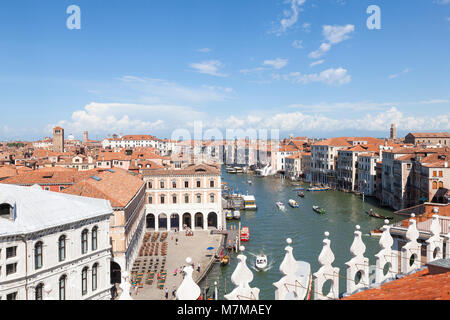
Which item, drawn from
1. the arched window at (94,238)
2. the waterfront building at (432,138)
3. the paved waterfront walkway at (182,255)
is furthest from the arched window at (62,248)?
the waterfront building at (432,138)

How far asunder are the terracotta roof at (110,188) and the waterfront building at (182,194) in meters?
4.52

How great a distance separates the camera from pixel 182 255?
26.7 metres

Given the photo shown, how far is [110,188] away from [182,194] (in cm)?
1112

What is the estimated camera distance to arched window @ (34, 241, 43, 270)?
1351 cm

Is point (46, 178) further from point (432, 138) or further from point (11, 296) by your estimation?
point (432, 138)

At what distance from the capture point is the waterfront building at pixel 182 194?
34062 mm

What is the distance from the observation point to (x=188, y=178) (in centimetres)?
3409

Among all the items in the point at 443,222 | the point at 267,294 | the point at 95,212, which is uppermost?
the point at 443,222

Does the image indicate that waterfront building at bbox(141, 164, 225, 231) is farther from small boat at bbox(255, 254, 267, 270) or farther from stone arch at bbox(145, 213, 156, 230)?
small boat at bbox(255, 254, 267, 270)

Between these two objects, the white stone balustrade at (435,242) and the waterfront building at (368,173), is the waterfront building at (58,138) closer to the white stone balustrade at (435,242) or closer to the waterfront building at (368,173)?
the waterfront building at (368,173)

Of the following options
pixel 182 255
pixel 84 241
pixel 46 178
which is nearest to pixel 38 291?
pixel 84 241
